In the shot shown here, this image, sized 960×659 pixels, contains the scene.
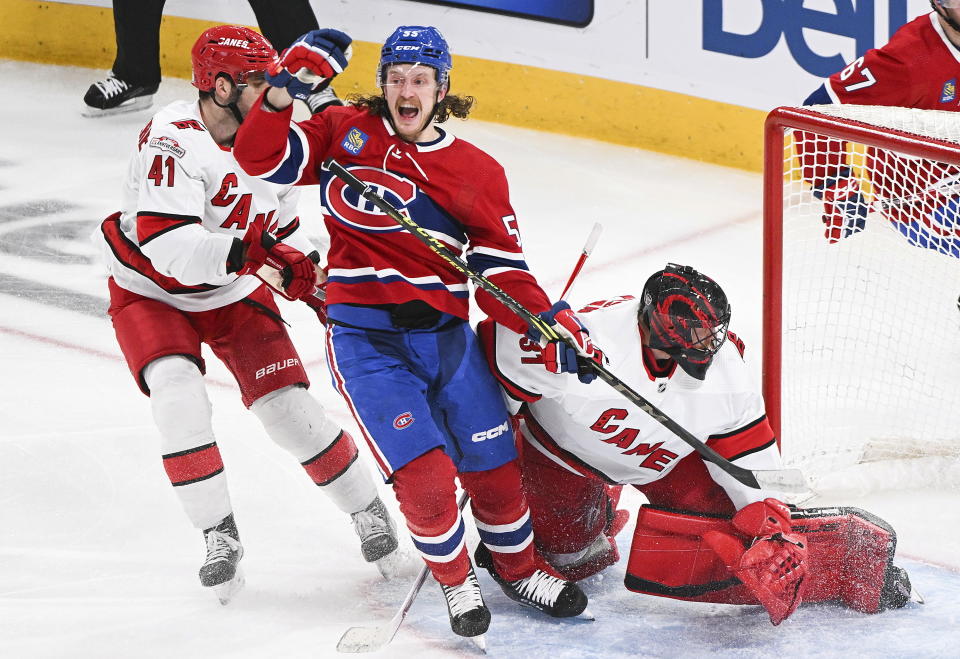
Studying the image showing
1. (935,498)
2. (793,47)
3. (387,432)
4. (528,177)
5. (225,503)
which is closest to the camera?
(387,432)

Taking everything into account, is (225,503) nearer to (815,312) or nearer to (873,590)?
(873,590)

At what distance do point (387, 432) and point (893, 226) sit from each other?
1564 mm

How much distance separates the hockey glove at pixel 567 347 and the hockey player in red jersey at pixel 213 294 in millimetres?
563

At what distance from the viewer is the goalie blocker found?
8.71 feet

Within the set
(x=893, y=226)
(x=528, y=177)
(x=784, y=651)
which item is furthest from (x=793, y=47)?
(x=784, y=651)

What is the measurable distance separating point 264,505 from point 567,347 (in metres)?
1.09

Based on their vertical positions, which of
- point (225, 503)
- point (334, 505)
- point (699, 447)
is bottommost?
point (334, 505)

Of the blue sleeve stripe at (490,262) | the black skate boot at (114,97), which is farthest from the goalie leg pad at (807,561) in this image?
the black skate boot at (114,97)

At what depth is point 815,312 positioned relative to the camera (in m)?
3.45

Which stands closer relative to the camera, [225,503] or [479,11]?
[225,503]

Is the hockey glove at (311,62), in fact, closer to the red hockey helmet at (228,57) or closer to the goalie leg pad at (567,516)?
the red hockey helmet at (228,57)

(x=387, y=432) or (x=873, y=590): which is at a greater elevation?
(x=387, y=432)

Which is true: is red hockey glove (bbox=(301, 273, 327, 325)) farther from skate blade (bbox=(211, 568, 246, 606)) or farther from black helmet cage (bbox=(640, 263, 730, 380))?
black helmet cage (bbox=(640, 263, 730, 380))

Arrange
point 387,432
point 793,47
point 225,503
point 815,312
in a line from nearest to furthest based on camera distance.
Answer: point 387,432
point 225,503
point 815,312
point 793,47
